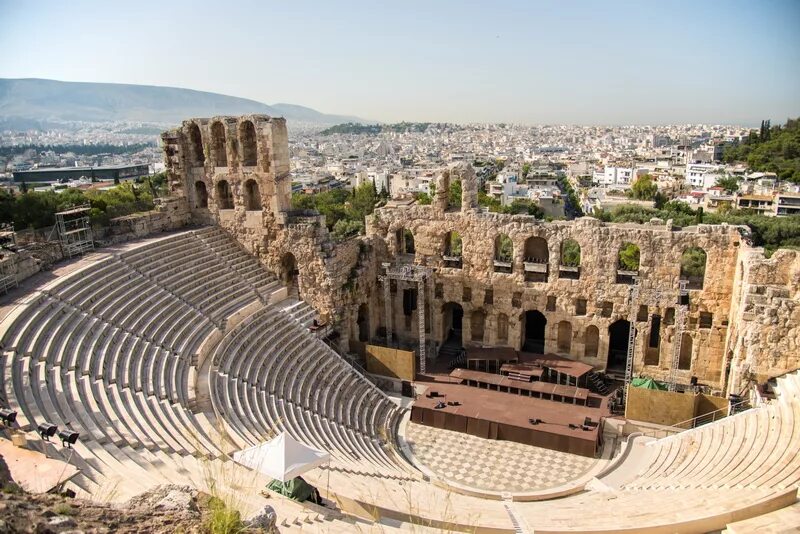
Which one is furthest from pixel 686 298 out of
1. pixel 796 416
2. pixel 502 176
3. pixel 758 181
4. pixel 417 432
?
pixel 502 176

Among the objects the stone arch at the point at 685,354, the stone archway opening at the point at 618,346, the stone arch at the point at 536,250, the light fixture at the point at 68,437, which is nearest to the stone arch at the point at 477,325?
the stone arch at the point at 536,250

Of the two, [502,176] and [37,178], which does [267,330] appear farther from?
[37,178]

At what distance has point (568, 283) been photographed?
25.9m

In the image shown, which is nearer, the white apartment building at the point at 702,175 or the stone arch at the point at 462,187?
the stone arch at the point at 462,187

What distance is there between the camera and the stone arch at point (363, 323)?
28.5 metres

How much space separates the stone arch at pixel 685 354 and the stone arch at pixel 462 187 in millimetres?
11728

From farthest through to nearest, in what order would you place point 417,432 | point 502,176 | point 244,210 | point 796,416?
point 502,176, point 244,210, point 417,432, point 796,416

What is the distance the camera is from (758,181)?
7612cm

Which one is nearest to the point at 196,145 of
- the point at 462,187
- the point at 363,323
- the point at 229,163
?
the point at 229,163

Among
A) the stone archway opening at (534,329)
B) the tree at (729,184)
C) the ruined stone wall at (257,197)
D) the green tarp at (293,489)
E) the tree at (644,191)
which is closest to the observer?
the green tarp at (293,489)

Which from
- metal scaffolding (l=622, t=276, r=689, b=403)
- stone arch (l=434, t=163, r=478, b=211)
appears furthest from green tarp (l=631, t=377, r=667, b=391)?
stone arch (l=434, t=163, r=478, b=211)

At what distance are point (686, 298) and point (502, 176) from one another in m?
86.1

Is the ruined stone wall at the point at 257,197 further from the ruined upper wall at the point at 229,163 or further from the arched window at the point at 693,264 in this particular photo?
the arched window at the point at 693,264

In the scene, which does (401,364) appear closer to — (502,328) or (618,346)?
(502,328)
